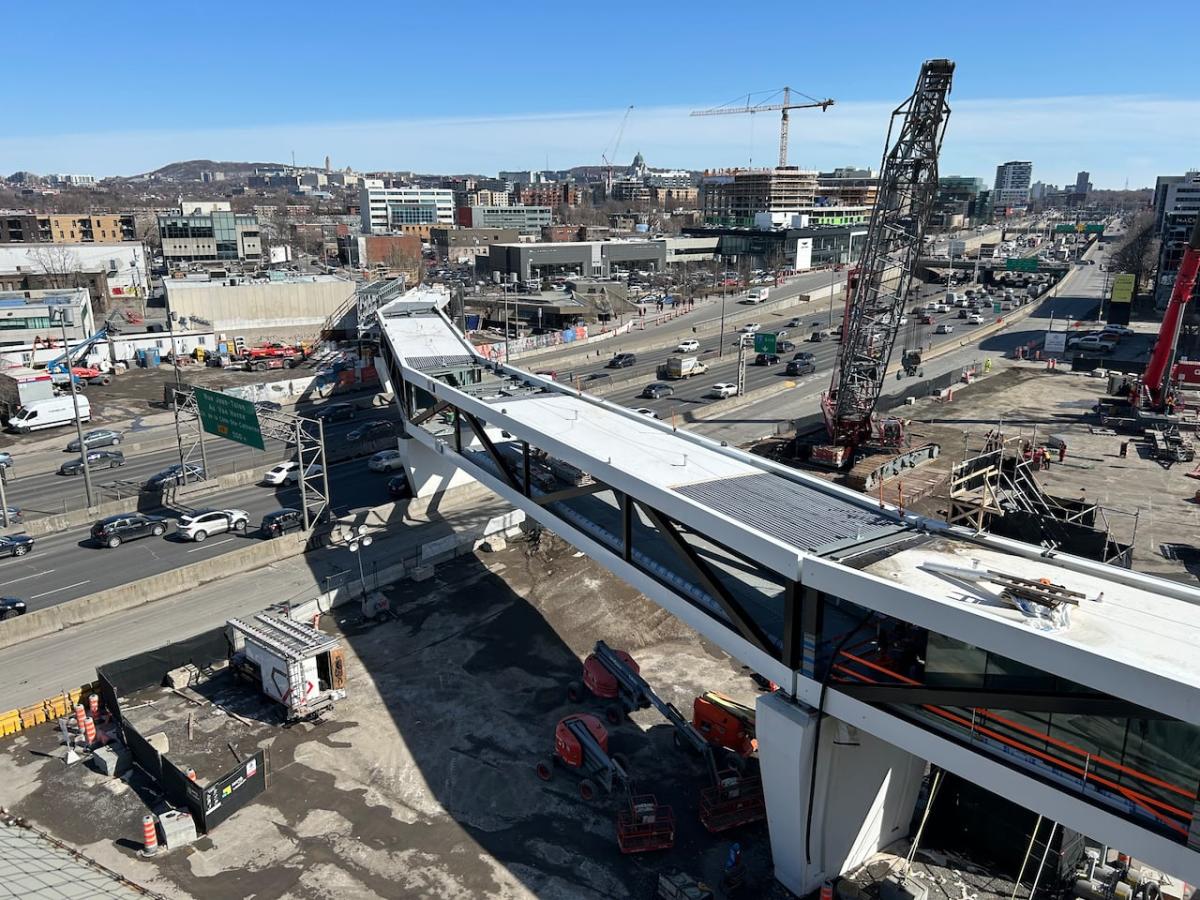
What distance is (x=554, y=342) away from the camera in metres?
86.7

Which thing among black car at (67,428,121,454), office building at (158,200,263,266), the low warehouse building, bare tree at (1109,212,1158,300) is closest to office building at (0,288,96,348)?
the low warehouse building

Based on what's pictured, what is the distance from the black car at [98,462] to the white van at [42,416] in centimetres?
655

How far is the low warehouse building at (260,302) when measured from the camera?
268 feet

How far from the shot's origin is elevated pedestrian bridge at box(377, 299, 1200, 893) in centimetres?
1315

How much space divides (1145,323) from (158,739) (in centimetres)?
11546

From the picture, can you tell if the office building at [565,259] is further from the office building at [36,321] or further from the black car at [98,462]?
the black car at [98,462]

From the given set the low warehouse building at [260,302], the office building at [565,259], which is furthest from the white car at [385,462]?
the office building at [565,259]

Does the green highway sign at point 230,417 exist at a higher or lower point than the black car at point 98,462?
higher

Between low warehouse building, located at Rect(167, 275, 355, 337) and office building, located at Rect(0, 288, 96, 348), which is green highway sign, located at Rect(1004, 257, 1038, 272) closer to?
low warehouse building, located at Rect(167, 275, 355, 337)

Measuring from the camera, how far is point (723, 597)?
62.6ft

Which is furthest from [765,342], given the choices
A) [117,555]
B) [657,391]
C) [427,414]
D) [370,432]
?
[117,555]

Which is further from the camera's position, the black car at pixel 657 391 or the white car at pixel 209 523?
the black car at pixel 657 391

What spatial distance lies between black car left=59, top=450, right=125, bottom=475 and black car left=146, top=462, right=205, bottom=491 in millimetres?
4324

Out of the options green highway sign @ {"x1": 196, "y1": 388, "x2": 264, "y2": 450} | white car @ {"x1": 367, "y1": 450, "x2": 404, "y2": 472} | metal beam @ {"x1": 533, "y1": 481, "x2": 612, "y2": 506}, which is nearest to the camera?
metal beam @ {"x1": 533, "y1": 481, "x2": 612, "y2": 506}
